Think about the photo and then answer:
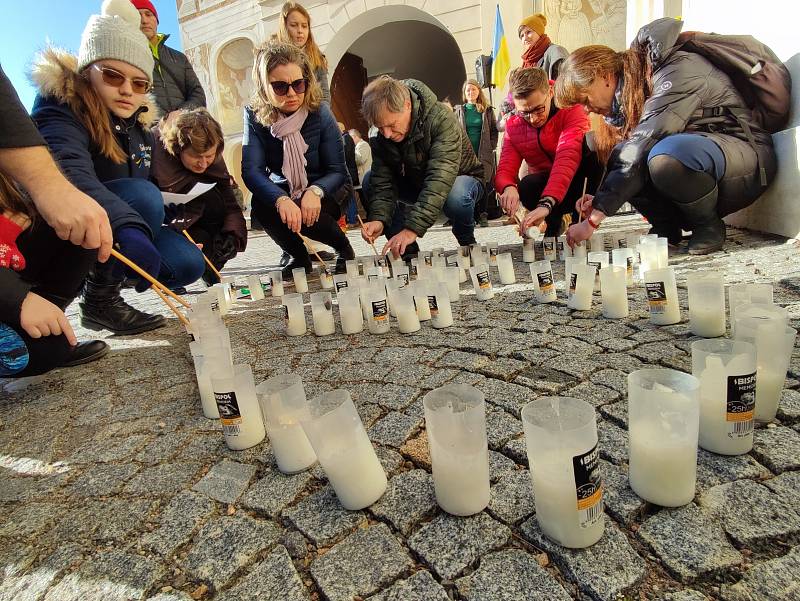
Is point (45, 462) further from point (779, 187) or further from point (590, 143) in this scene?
point (779, 187)

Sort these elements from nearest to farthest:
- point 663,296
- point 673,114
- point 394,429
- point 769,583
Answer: point 769,583 → point 394,429 → point 663,296 → point 673,114

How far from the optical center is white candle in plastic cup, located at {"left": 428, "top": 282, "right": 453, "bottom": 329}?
109 inches

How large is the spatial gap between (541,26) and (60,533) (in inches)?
260

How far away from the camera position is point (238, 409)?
5.46 ft

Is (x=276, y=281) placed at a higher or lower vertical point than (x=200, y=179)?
lower

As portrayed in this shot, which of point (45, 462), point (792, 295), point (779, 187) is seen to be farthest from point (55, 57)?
point (779, 187)

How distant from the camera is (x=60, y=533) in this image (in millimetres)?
1387

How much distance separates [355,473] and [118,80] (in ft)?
9.55

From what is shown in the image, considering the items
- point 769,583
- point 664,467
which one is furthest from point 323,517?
point 769,583

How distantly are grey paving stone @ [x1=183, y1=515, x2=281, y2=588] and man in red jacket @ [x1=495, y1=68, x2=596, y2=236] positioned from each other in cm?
335

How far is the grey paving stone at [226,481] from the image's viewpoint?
4.84 ft

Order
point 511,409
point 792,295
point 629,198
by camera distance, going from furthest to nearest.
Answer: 1. point 629,198
2. point 792,295
3. point 511,409

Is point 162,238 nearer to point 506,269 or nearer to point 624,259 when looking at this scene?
point 506,269

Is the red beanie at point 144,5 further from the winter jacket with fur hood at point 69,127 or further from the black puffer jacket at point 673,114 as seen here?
the black puffer jacket at point 673,114
